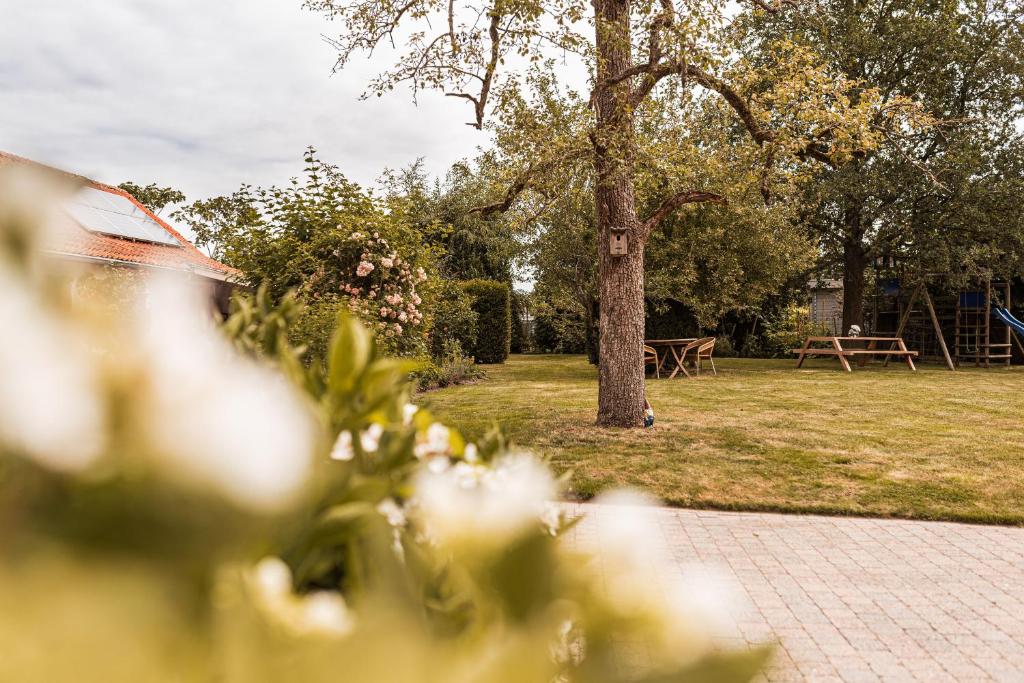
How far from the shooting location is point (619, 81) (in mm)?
7906

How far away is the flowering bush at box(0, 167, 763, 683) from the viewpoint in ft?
0.93

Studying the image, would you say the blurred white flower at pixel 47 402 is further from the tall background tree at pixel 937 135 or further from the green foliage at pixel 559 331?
the green foliage at pixel 559 331

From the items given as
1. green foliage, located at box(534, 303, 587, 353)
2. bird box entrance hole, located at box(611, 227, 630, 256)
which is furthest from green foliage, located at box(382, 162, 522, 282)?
bird box entrance hole, located at box(611, 227, 630, 256)

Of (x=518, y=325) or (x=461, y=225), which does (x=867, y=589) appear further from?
(x=518, y=325)

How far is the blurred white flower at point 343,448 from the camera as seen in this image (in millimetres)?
636

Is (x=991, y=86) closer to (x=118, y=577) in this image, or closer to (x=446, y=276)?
(x=446, y=276)

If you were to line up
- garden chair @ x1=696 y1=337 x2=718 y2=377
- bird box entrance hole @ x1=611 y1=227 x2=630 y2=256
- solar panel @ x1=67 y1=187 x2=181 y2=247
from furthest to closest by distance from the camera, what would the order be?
garden chair @ x1=696 y1=337 x2=718 y2=377, solar panel @ x1=67 y1=187 x2=181 y2=247, bird box entrance hole @ x1=611 y1=227 x2=630 y2=256

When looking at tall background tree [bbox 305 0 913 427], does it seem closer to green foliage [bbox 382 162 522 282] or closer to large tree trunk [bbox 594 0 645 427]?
large tree trunk [bbox 594 0 645 427]

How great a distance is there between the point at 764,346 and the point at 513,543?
25871 millimetres

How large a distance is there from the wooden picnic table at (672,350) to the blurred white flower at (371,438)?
15598 mm

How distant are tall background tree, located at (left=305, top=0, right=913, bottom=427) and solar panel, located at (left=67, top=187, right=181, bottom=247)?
7.77 m

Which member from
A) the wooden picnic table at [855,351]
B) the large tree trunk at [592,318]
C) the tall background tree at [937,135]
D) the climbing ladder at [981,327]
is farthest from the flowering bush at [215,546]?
the climbing ladder at [981,327]

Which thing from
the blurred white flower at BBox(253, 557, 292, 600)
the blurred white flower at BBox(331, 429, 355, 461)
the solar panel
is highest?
the solar panel

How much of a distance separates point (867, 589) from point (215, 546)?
4.72m
